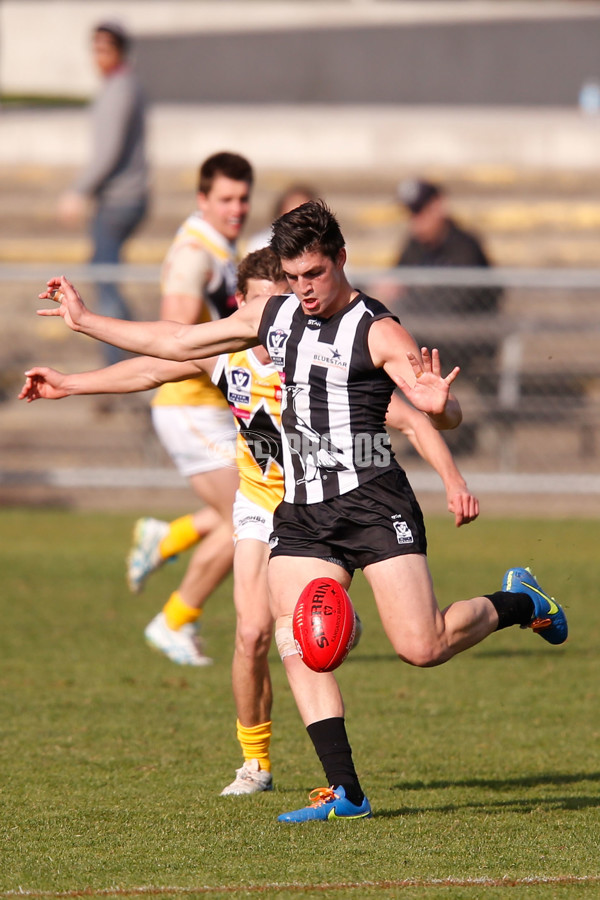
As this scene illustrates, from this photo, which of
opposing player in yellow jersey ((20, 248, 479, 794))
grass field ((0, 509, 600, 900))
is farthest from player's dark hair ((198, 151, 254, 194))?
grass field ((0, 509, 600, 900))

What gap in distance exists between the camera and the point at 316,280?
4.61m

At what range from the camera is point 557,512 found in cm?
1211

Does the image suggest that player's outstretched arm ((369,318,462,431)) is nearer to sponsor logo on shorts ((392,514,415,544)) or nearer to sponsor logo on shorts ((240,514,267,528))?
sponsor logo on shorts ((392,514,415,544))

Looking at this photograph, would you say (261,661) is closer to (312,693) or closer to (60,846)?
(312,693)

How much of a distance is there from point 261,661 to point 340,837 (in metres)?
0.93

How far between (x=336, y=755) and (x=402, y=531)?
0.76 metres

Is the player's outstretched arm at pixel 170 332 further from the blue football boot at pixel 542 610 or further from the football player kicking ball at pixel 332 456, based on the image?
the blue football boot at pixel 542 610

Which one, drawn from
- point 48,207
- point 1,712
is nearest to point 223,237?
point 1,712

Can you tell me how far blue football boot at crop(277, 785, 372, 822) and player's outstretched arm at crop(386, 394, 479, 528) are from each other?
3.18 ft

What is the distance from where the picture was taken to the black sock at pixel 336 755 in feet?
15.3

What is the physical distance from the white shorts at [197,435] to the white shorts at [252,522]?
1.82 meters

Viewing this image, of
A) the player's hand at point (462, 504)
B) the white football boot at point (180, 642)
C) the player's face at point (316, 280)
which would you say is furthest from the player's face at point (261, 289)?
the white football boot at point (180, 642)

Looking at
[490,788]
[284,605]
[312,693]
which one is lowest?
[490,788]

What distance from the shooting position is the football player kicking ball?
462 centimetres
